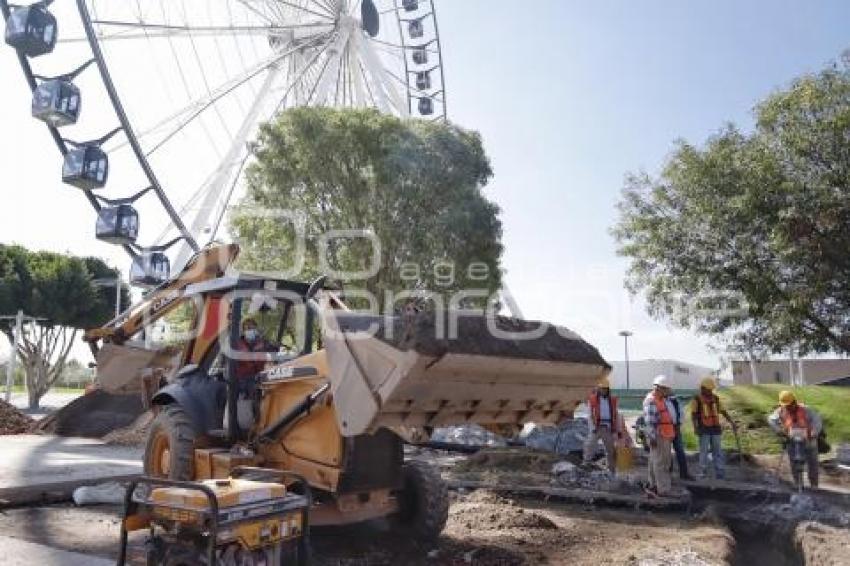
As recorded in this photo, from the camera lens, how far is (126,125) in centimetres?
1898

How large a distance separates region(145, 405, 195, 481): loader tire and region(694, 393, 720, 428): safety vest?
882cm

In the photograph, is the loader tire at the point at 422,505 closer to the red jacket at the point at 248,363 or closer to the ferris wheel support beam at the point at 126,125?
the red jacket at the point at 248,363

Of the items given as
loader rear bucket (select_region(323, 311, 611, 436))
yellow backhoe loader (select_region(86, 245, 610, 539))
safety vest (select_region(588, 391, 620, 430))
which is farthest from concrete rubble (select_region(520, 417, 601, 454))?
loader rear bucket (select_region(323, 311, 611, 436))

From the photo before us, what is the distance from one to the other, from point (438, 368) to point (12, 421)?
16166mm

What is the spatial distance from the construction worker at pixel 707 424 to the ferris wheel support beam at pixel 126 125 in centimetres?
1085

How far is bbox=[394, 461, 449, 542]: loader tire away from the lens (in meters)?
6.32

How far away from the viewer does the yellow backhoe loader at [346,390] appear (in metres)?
5.04

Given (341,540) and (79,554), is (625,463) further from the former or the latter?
(79,554)

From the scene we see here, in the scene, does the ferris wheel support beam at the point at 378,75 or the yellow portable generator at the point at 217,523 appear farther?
the ferris wheel support beam at the point at 378,75

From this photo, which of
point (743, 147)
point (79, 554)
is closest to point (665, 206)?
point (743, 147)

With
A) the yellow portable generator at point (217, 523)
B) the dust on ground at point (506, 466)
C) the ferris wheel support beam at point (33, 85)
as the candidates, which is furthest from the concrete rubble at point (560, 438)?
the ferris wheel support beam at point (33, 85)

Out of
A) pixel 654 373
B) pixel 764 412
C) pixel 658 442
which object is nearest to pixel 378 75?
pixel 764 412

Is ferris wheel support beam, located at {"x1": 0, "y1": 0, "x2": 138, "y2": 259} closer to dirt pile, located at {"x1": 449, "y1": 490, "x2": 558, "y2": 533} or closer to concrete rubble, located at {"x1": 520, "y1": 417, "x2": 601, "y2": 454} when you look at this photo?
concrete rubble, located at {"x1": 520, "y1": 417, "x2": 601, "y2": 454}

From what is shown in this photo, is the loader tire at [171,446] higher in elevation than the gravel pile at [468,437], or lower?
higher
